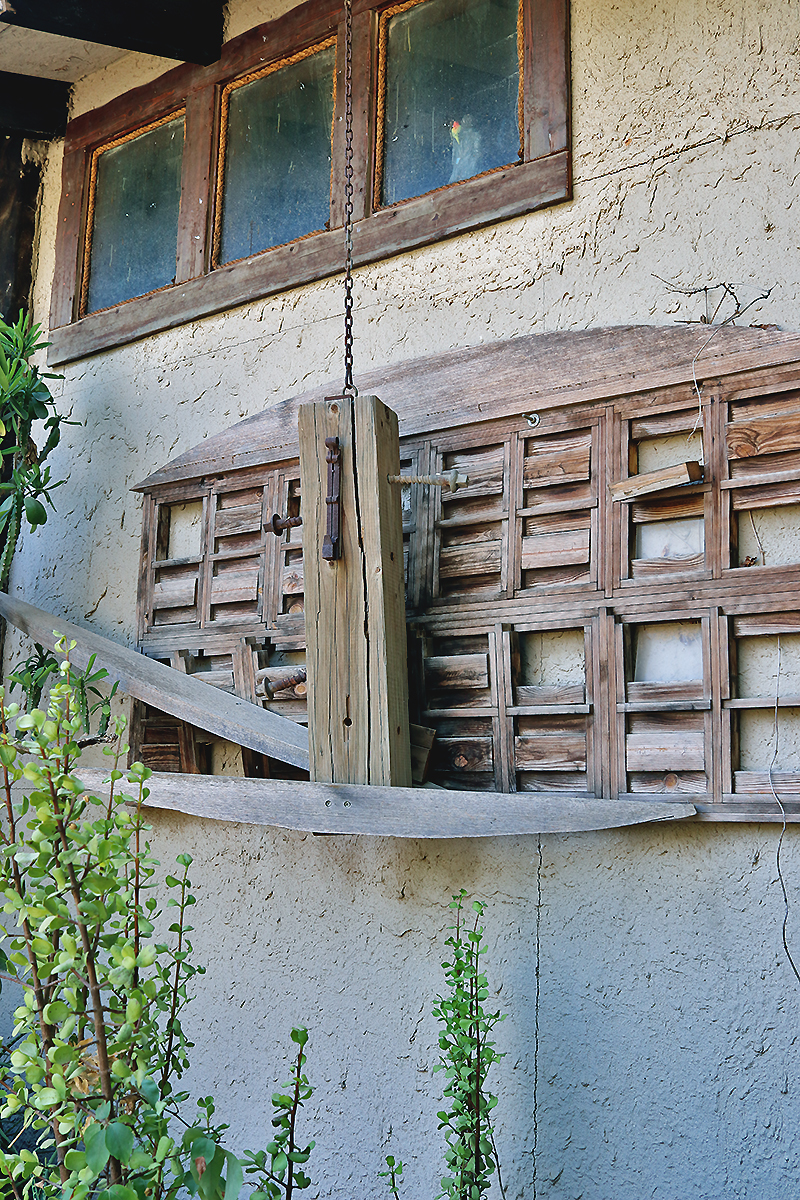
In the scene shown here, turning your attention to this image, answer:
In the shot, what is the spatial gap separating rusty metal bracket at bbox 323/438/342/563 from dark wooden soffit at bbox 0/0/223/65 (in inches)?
86.4

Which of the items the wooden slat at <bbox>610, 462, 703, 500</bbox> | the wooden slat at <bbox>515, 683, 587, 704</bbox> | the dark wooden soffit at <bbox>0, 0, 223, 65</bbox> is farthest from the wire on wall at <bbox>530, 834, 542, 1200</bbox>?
the dark wooden soffit at <bbox>0, 0, 223, 65</bbox>

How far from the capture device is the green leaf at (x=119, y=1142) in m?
1.06

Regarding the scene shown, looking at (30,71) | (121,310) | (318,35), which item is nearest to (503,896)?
(121,310)

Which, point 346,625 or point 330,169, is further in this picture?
point 330,169

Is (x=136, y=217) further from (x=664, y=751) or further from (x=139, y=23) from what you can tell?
(x=664, y=751)

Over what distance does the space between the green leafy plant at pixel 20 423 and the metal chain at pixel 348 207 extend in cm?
136

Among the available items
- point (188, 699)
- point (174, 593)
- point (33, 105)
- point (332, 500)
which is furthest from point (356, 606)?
point (33, 105)

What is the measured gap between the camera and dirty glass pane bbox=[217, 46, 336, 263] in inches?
146

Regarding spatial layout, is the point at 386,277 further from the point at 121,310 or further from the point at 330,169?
the point at 121,310

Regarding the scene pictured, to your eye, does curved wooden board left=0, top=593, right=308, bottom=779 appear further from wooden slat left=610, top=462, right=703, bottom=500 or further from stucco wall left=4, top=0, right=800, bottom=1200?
wooden slat left=610, top=462, right=703, bottom=500

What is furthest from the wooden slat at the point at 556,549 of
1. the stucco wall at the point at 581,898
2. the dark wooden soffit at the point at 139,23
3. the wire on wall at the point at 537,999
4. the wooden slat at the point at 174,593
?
the dark wooden soffit at the point at 139,23

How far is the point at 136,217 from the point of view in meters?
4.32

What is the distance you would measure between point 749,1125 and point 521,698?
1.15m

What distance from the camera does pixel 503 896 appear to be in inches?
109
